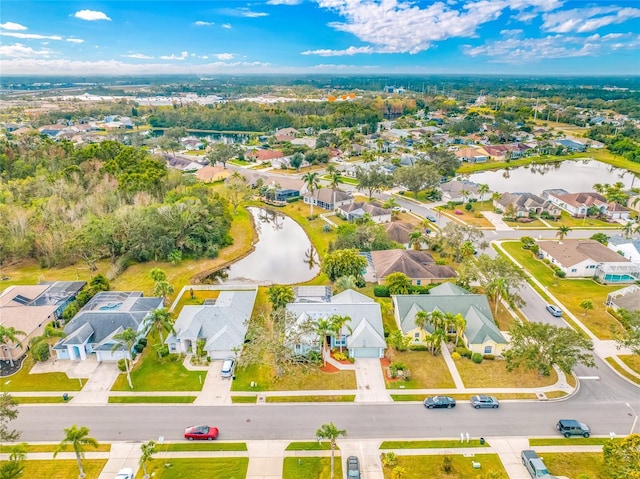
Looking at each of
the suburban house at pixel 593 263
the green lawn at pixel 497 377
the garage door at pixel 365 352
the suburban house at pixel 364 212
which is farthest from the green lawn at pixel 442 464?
the suburban house at pixel 364 212

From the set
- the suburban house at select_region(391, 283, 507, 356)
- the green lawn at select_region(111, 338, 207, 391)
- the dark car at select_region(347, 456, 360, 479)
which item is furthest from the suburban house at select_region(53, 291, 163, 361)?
the suburban house at select_region(391, 283, 507, 356)

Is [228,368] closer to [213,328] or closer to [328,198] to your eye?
[213,328]

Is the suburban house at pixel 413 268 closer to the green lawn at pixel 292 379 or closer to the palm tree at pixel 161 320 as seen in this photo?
the green lawn at pixel 292 379

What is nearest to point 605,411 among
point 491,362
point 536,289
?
point 491,362

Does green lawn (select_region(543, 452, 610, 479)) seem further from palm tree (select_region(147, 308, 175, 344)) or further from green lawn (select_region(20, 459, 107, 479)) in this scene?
palm tree (select_region(147, 308, 175, 344))

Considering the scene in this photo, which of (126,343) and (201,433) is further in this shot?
(126,343)

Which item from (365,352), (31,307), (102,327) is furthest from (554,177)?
(31,307)
